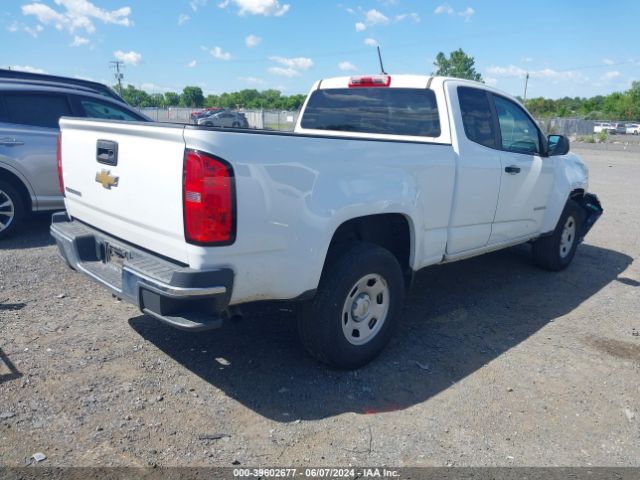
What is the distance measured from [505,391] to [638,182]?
1434 centimetres

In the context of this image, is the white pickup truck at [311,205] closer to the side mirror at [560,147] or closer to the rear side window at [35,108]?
the side mirror at [560,147]

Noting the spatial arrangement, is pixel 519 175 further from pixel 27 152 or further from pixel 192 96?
pixel 192 96

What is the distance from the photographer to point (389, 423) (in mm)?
3092

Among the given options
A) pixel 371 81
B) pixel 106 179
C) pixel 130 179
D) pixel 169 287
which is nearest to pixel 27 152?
pixel 106 179

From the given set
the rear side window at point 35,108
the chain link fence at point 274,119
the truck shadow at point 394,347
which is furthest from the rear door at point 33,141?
the chain link fence at point 274,119

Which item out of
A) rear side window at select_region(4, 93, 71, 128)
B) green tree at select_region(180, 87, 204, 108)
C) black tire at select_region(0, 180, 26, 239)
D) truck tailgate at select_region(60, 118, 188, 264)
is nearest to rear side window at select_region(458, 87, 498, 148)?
truck tailgate at select_region(60, 118, 188, 264)

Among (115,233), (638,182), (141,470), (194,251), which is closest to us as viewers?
(141,470)

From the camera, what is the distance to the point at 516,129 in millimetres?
5184

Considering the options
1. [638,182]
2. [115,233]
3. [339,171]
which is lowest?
[638,182]

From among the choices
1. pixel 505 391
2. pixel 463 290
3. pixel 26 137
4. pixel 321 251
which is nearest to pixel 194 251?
pixel 321 251

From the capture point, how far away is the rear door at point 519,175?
4855 millimetres

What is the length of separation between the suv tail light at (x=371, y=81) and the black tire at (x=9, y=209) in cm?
422

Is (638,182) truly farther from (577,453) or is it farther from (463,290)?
(577,453)

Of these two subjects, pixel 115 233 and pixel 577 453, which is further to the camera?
pixel 115 233
